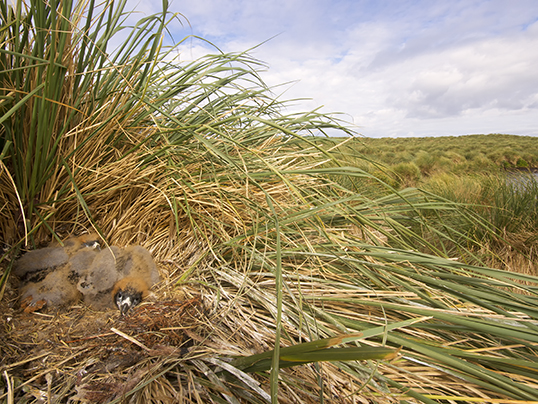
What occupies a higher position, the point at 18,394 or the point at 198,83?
the point at 198,83

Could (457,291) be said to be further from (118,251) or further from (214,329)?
(118,251)

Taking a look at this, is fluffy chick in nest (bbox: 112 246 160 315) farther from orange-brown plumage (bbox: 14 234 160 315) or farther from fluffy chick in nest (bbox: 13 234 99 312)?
fluffy chick in nest (bbox: 13 234 99 312)

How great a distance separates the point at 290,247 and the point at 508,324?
0.67 metres

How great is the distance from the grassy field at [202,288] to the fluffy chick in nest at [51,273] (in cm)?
4

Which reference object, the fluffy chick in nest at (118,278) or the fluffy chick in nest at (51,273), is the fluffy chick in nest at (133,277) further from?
the fluffy chick in nest at (51,273)

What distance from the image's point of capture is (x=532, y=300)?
90 centimetres

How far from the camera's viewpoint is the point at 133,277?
1.06 m

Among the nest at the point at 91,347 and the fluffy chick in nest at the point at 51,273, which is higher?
the fluffy chick in nest at the point at 51,273

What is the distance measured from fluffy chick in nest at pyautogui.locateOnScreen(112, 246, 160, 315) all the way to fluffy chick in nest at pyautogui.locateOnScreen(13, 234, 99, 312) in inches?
4.8

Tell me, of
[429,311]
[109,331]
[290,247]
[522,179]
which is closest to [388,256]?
[429,311]

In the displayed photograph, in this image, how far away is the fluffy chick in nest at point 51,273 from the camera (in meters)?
0.98

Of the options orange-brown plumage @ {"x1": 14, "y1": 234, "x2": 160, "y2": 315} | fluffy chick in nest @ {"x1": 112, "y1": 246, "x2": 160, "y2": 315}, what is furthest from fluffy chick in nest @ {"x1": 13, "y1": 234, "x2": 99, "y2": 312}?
fluffy chick in nest @ {"x1": 112, "y1": 246, "x2": 160, "y2": 315}

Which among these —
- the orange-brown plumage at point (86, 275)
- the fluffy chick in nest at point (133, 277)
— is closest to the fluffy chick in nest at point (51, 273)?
the orange-brown plumage at point (86, 275)

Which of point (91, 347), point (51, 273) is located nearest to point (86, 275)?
point (51, 273)
